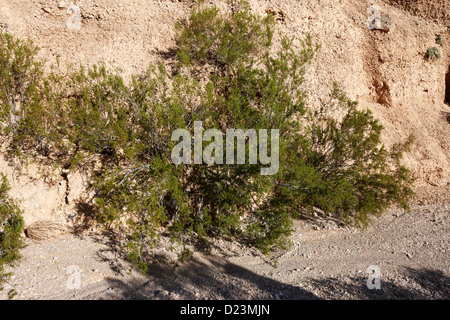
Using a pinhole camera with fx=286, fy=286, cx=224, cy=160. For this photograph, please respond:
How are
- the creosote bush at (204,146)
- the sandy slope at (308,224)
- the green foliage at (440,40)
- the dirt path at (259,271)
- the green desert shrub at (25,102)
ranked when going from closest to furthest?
the dirt path at (259,271), the sandy slope at (308,224), the creosote bush at (204,146), the green desert shrub at (25,102), the green foliage at (440,40)

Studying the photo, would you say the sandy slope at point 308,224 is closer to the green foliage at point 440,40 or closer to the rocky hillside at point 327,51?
the rocky hillside at point 327,51

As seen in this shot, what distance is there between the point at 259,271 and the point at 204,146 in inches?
162

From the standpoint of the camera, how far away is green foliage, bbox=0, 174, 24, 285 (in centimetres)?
789

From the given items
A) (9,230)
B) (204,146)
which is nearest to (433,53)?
(204,146)

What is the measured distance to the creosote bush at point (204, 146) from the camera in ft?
27.9

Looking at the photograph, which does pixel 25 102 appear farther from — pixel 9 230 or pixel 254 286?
pixel 254 286

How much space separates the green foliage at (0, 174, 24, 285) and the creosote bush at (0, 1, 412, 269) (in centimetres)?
193

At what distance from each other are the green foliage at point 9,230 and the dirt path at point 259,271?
16.3 inches

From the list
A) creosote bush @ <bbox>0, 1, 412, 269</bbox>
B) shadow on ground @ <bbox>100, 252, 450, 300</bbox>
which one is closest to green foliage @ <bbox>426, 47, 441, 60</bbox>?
creosote bush @ <bbox>0, 1, 412, 269</bbox>

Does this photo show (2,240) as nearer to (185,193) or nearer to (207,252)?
(185,193)

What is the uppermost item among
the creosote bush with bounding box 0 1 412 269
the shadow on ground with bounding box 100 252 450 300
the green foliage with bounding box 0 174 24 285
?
the creosote bush with bounding box 0 1 412 269

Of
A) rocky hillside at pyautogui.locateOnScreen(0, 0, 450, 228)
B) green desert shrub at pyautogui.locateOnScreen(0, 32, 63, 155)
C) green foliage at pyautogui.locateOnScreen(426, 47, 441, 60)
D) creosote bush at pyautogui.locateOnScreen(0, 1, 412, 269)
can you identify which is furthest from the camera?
green foliage at pyautogui.locateOnScreen(426, 47, 441, 60)

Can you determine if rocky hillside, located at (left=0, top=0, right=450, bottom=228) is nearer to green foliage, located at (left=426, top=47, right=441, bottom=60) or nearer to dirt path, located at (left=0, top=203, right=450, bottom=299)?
green foliage, located at (left=426, top=47, right=441, bottom=60)

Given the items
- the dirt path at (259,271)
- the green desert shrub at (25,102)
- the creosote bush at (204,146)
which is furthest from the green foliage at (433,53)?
the green desert shrub at (25,102)
